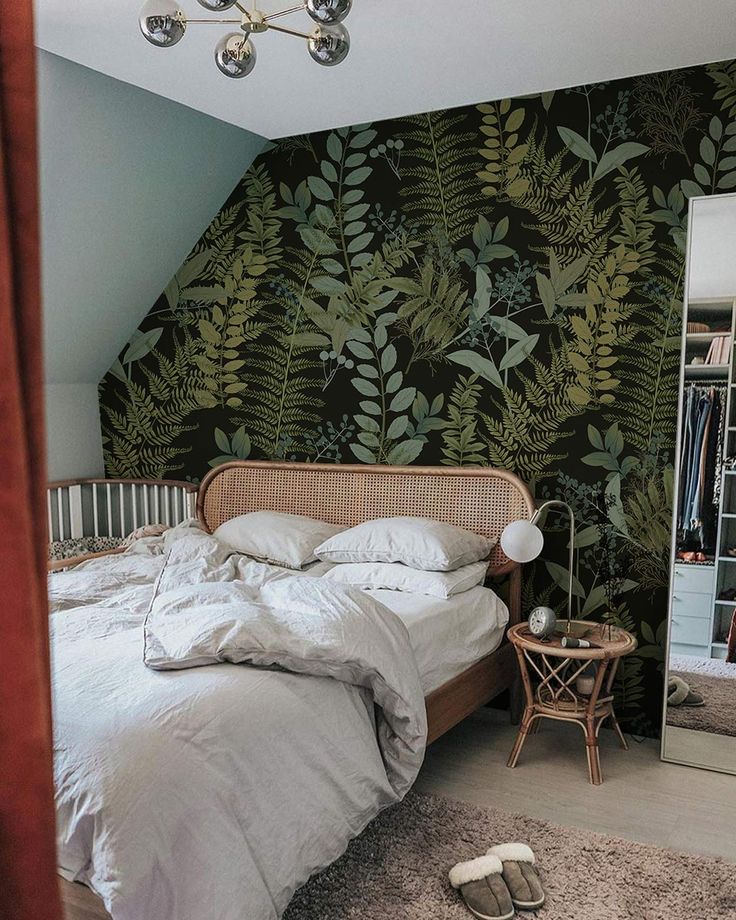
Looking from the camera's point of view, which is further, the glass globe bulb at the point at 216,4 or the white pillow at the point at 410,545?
the white pillow at the point at 410,545

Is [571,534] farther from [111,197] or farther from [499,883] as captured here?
[111,197]

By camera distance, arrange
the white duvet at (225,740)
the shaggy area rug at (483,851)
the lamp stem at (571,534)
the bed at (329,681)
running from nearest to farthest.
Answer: the white duvet at (225,740), the bed at (329,681), the shaggy area rug at (483,851), the lamp stem at (571,534)

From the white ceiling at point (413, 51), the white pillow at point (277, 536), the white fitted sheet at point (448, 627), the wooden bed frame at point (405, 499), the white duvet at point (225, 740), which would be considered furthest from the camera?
the white pillow at point (277, 536)

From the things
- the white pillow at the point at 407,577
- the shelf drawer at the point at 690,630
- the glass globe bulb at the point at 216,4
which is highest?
the glass globe bulb at the point at 216,4

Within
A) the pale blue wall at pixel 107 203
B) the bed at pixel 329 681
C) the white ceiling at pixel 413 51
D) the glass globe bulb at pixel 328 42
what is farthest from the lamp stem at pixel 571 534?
the pale blue wall at pixel 107 203

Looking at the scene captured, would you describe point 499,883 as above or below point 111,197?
below

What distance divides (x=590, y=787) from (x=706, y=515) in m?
1.09

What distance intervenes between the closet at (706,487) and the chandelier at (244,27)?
1717 millimetres

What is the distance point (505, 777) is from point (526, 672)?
0.39 metres

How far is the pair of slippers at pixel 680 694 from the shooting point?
3.40m

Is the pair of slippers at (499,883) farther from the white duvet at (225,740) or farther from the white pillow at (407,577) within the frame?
the white pillow at (407,577)

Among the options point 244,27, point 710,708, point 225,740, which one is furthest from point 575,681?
point 244,27

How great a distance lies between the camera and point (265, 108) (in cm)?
388

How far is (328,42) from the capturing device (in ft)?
7.77
